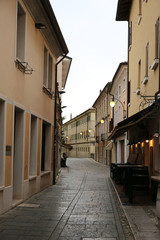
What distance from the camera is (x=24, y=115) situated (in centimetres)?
1161

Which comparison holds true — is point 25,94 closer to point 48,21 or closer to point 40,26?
point 40,26

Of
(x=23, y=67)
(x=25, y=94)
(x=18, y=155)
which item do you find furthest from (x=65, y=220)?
(x=23, y=67)

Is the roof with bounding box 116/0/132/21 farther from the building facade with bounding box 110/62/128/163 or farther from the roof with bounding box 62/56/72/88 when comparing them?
the building facade with bounding box 110/62/128/163

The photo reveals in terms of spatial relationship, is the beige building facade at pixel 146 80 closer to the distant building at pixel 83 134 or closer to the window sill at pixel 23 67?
the window sill at pixel 23 67

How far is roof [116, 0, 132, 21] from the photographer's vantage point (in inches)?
800

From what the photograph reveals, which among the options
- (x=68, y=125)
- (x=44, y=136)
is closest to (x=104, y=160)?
(x=44, y=136)

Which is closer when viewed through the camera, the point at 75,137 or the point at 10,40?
the point at 10,40

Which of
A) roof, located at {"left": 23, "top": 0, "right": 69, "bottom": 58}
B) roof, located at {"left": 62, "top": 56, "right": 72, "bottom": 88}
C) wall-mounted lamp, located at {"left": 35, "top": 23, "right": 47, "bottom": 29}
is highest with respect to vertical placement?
roof, located at {"left": 62, "top": 56, "right": 72, "bottom": 88}

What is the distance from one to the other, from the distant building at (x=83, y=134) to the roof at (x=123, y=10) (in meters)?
47.6

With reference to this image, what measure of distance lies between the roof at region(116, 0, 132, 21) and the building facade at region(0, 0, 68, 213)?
200 inches

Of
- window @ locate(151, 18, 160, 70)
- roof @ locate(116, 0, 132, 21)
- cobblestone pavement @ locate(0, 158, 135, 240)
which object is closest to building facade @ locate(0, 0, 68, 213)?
cobblestone pavement @ locate(0, 158, 135, 240)

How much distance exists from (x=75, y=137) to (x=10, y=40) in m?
79.3

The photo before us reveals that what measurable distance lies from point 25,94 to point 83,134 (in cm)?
6720

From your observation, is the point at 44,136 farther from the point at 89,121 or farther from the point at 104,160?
the point at 89,121
